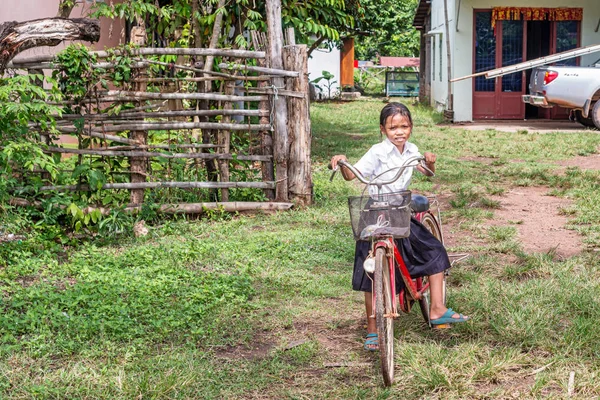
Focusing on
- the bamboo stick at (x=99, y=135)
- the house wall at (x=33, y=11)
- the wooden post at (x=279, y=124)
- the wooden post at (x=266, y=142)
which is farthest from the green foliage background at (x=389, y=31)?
the bamboo stick at (x=99, y=135)

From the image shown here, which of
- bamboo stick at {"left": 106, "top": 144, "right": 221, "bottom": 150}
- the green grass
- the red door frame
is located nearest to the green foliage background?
the red door frame

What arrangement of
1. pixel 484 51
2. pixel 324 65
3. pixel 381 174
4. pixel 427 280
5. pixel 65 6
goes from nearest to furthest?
1. pixel 381 174
2. pixel 427 280
3. pixel 65 6
4. pixel 484 51
5. pixel 324 65

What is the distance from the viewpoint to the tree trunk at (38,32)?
5.94 metres

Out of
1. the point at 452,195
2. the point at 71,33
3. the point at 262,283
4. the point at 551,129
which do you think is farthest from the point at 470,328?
the point at 551,129

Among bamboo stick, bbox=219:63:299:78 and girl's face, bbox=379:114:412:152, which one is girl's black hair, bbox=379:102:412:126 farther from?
bamboo stick, bbox=219:63:299:78

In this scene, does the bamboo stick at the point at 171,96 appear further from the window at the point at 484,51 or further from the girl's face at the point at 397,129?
the window at the point at 484,51

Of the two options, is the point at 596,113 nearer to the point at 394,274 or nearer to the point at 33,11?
the point at 33,11

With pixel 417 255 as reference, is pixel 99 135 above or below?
above

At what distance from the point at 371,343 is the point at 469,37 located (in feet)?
49.4

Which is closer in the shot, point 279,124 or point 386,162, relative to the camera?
point 386,162

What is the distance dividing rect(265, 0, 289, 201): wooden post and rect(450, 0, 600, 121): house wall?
1087 centimetres

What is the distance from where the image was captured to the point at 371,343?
4.30m

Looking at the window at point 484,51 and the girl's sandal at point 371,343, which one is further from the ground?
the window at point 484,51

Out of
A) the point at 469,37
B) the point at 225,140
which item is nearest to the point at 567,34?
the point at 469,37
